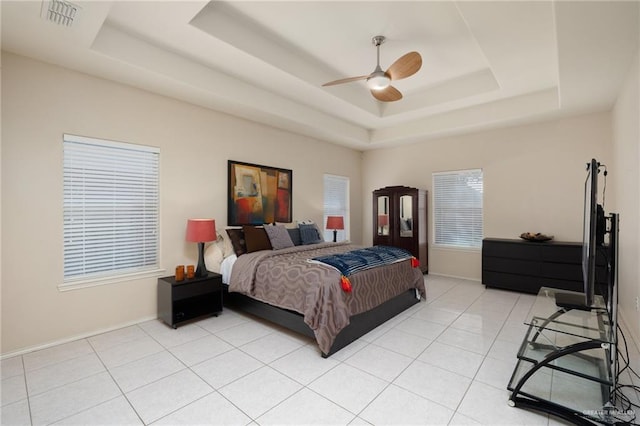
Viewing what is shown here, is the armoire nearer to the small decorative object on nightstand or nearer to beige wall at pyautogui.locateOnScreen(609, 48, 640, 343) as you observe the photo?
the small decorative object on nightstand

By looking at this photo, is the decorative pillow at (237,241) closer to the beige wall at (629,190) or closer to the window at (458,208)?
the window at (458,208)

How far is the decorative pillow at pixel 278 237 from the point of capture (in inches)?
169

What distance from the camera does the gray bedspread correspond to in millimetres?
2742

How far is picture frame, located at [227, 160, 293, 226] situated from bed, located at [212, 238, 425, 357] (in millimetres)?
906

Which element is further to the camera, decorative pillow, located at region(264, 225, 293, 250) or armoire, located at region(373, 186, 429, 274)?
armoire, located at region(373, 186, 429, 274)

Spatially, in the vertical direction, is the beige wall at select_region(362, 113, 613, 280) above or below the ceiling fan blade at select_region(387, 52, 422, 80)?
below

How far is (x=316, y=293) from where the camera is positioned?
279cm

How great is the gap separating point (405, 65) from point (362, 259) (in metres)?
2.10

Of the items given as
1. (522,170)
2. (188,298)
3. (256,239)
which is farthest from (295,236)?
(522,170)

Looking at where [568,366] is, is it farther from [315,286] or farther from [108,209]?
[108,209]

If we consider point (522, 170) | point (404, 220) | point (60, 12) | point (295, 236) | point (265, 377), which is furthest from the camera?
point (404, 220)

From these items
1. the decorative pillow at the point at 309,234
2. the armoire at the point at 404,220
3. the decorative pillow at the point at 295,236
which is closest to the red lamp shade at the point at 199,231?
the decorative pillow at the point at 295,236

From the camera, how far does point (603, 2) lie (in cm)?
204

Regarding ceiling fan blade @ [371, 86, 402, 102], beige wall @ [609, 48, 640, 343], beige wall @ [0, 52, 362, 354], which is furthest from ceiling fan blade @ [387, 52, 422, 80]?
beige wall @ [0, 52, 362, 354]
